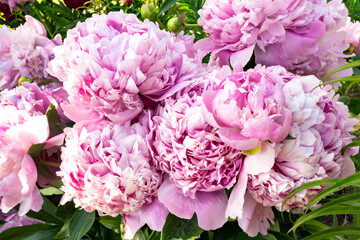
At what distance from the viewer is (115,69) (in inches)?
15.5

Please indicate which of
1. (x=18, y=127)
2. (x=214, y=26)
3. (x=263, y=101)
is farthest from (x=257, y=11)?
(x=18, y=127)

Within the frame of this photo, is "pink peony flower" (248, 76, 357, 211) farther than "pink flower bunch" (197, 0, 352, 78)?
No

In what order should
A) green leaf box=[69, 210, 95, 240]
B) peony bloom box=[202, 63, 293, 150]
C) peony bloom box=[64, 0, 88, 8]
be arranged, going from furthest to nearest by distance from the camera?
peony bloom box=[64, 0, 88, 8] → green leaf box=[69, 210, 95, 240] → peony bloom box=[202, 63, 293, 150]

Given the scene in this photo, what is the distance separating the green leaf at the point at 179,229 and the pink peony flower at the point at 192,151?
43mm

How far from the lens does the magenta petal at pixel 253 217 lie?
381 mm

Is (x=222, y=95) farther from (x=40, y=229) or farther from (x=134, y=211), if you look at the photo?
(x=40, y=229)

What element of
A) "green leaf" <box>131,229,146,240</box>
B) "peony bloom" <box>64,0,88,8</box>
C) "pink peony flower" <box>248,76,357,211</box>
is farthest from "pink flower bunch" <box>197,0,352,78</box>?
"peony bloom" <box>64,0,88,8</box>

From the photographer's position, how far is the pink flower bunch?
0.47m

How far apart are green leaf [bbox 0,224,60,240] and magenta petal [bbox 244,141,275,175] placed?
0.31 m

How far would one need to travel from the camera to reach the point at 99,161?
1.25ft

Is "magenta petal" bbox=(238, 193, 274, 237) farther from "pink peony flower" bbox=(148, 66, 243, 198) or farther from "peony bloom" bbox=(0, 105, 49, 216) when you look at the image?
"peony bloom" bbox=(0, 105, 49, 216)

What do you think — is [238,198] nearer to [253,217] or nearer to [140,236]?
[253,217]

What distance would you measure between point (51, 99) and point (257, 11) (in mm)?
258

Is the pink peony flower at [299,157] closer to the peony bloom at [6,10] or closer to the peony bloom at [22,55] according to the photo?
the peony bloom at [22,55]
